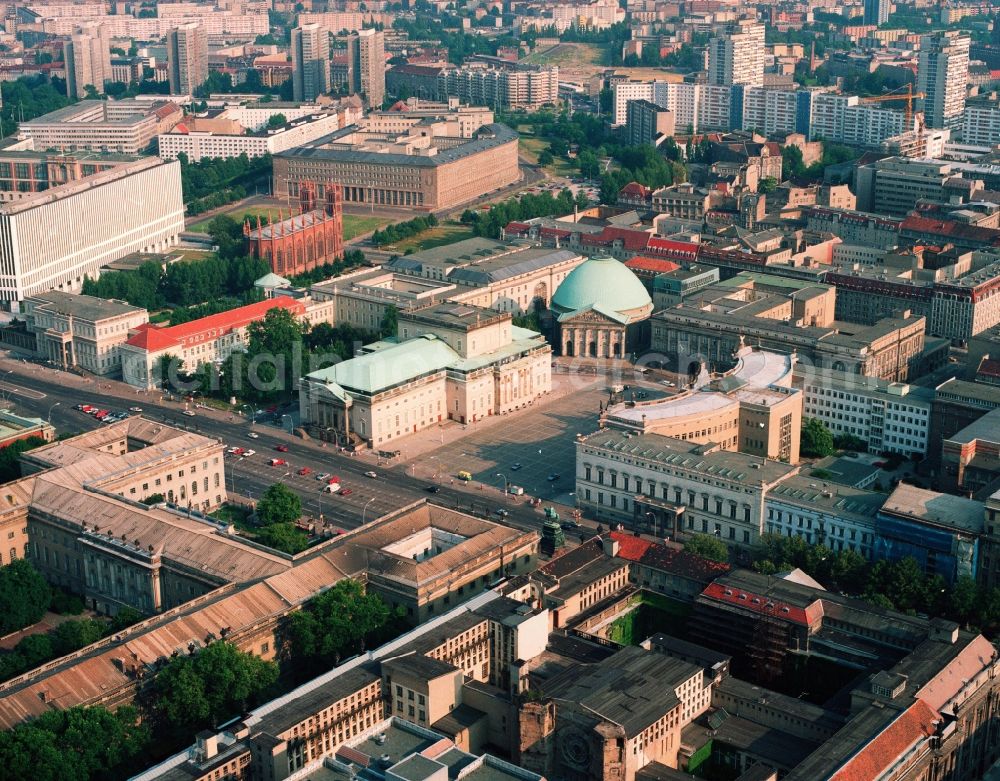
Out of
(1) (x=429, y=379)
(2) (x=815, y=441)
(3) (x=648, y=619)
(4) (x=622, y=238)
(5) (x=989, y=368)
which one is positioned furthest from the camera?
(4) (x=622, y=238)

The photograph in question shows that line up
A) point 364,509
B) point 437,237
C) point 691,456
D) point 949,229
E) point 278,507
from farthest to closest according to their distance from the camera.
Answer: point 437,237 → point 949,229 → point 364,509 → point 691,456 → point 278,507

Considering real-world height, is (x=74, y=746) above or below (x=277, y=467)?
above

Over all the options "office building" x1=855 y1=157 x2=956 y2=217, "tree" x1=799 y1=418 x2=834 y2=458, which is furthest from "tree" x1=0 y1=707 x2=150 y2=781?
"office building" x1=855 y1=157 x2=956 y2=217

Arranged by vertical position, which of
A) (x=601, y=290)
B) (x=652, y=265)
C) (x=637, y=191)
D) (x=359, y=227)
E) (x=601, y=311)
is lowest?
(x=359, y=227)

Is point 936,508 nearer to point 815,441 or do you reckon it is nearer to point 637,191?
point 815,441

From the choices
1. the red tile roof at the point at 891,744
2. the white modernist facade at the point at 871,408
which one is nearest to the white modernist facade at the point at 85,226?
the white modernist facade at the point at 871,408

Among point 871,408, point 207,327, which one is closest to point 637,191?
point 207,327

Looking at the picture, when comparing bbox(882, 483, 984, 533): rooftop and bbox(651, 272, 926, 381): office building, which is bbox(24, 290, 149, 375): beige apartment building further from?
bbox(882, 483, 984, 533): rooftop
